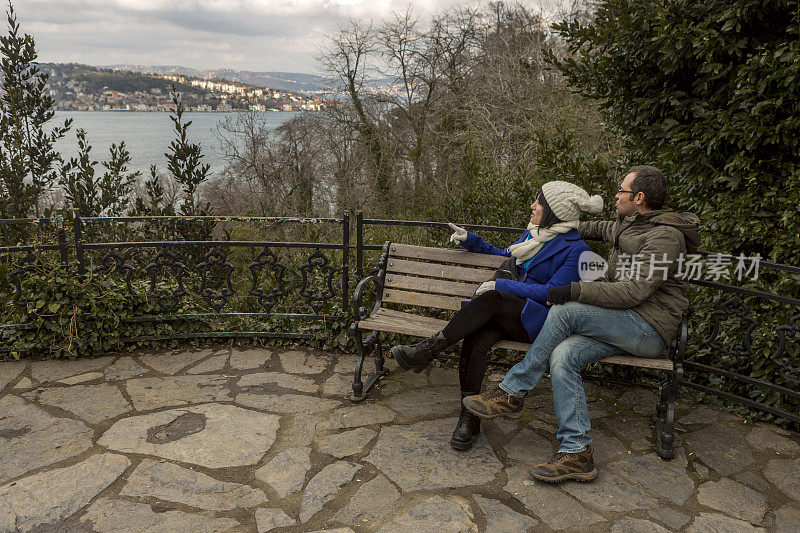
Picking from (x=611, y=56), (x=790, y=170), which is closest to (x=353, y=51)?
(x=611, y=56)

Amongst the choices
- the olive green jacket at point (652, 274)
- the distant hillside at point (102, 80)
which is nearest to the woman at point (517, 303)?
the olive green jacket at point (652, 274)

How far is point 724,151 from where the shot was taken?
3883 mm

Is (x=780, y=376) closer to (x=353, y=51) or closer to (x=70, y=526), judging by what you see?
(x=70, y=526)

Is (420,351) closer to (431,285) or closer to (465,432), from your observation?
(465,432)

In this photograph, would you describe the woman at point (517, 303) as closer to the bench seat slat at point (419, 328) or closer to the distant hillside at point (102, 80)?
the bench seat slat at point (419, 328)

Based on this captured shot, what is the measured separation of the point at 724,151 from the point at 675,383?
5.83ft

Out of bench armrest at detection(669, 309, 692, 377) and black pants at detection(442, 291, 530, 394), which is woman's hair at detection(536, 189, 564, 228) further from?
bench armrest at detection(669, 309, 692, 377)

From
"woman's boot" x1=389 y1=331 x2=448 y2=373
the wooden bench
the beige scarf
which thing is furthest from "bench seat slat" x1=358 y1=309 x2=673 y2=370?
the beige scarf

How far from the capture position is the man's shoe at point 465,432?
3.20 meters

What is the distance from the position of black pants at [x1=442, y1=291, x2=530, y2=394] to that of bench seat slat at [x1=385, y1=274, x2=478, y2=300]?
61 cm

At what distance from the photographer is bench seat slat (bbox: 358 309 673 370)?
315 cm

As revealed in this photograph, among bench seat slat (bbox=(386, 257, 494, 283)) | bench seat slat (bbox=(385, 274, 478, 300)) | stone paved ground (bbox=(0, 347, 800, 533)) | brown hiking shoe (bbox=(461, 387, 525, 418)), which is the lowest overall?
stone paved ground (bbox=(0, 347, 800, 533))

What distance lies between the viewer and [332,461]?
3078 millimetres

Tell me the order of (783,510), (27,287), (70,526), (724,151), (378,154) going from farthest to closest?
(378,154) < (27,287) < (724,151) < (783,510) < (70,526)
